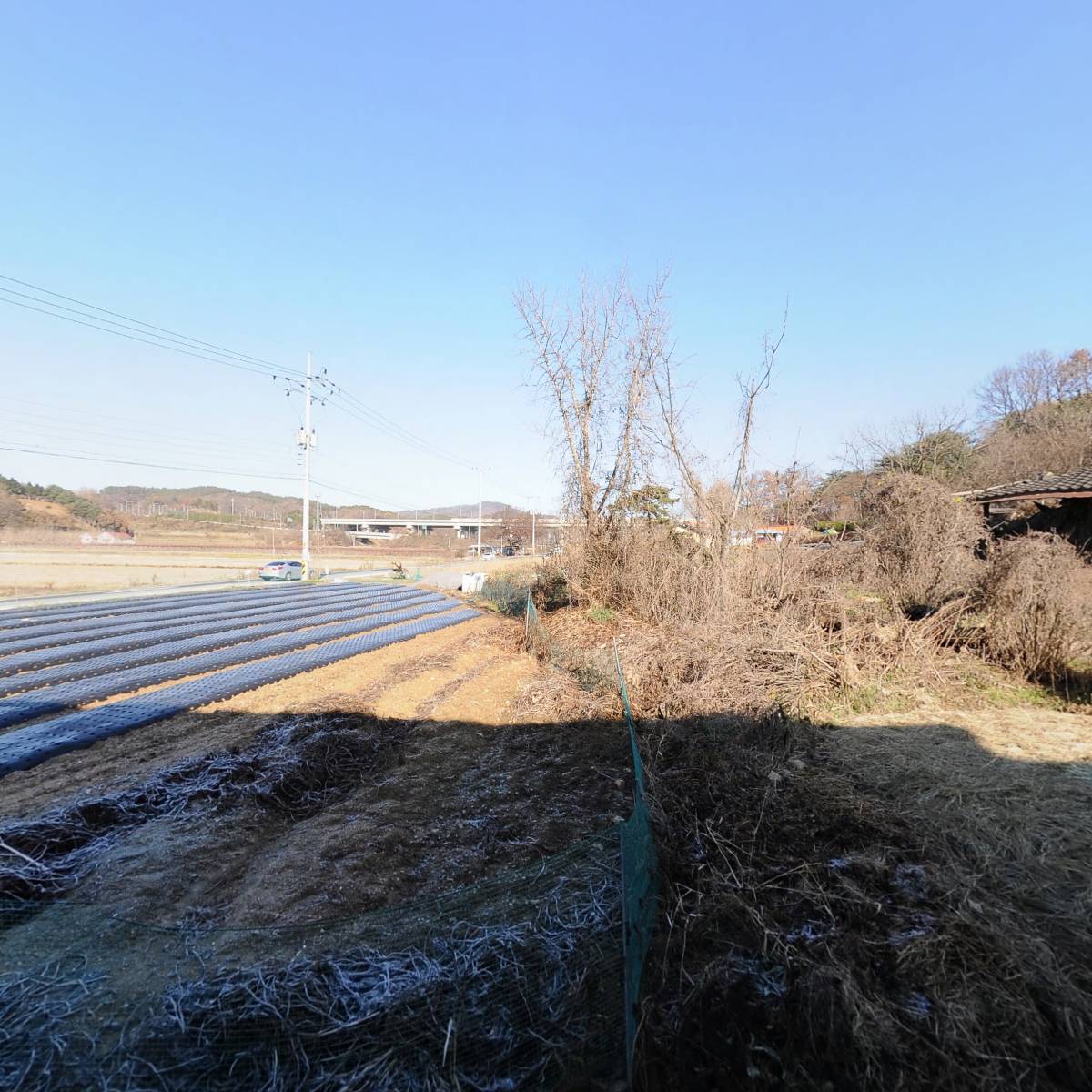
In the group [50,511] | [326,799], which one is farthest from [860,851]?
[50,511]

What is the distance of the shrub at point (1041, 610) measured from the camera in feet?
22.5

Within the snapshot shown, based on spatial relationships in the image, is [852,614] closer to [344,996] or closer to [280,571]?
[344,996]

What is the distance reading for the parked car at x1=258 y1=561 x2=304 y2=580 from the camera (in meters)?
27.3

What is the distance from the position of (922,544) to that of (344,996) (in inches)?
401

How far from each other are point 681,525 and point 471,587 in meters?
12.2

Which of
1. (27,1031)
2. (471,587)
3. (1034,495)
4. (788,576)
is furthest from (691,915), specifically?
(471,587)

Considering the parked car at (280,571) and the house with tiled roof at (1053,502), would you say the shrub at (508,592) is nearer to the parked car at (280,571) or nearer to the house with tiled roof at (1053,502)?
the parked car at (280,571)

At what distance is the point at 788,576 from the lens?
9844mm

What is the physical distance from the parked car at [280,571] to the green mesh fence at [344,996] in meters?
25.7

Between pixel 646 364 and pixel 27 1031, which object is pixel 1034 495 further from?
pixel 27 1031

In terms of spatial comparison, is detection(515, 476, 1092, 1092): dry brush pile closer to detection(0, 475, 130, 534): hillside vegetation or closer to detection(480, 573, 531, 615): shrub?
detection(480, 573, 531, 615): shrub

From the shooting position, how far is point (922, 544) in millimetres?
9594

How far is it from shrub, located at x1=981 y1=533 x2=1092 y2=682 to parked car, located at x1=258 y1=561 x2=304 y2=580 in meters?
25.7

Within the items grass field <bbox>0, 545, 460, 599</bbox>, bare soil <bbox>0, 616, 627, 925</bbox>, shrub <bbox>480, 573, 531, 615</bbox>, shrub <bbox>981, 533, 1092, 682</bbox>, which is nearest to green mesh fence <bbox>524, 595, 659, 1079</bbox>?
bare soil <bbox>0, 616, 627, 925</bbox>
